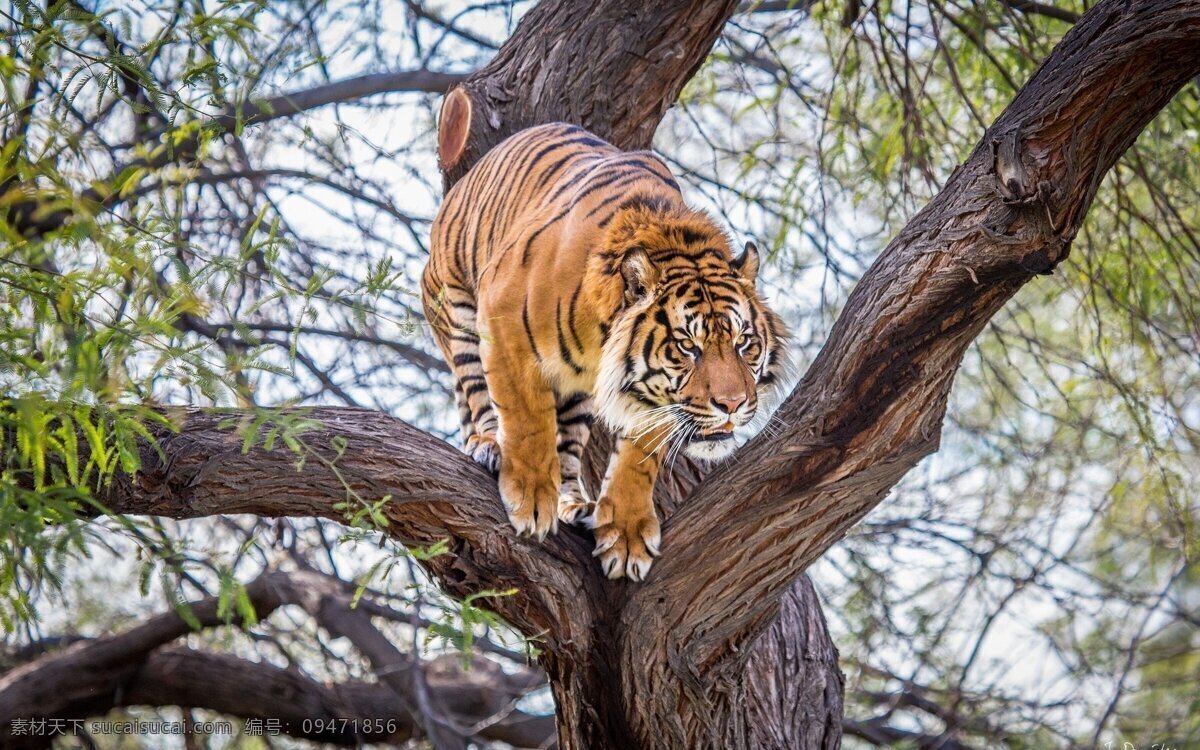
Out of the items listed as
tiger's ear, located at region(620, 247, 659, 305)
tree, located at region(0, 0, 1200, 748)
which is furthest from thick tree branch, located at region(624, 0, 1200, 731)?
tiger's ear, located at region(620, 247, 659, 305)

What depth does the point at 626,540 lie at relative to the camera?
2.74 metres

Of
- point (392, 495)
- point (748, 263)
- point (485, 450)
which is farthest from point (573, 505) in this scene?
point (748, 263)

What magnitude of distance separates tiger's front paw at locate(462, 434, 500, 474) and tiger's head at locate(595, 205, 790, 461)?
30cm

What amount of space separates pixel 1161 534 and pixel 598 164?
3670 millimetres

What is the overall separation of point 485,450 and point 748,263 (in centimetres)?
84

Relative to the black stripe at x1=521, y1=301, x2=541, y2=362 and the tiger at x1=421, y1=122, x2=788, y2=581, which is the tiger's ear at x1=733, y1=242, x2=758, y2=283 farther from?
the black stripe at x1=521, y1=301, x2=541, y2=362

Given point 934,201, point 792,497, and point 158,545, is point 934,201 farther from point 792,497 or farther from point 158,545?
point 158,545

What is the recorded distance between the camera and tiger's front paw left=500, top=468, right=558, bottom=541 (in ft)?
8.73

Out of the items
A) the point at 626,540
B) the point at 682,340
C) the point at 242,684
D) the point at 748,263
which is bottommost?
the point at 626,540

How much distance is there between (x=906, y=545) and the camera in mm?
4633

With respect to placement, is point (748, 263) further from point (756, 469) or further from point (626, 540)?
point (626, 540)

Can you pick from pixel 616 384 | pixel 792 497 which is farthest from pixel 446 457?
pixel 792 497

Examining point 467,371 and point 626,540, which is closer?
point 626,540

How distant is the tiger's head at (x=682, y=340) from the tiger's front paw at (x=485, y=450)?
30cm
